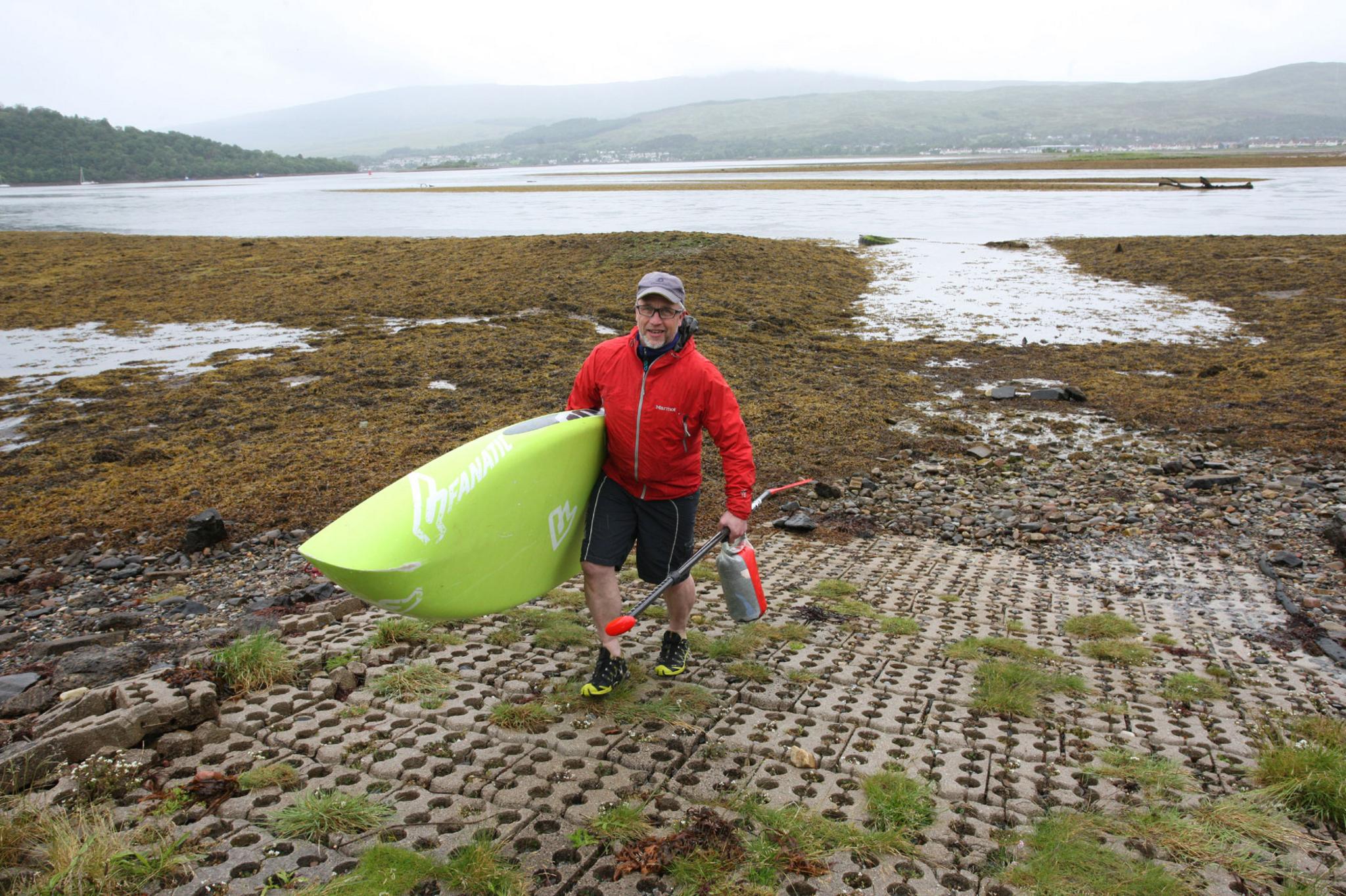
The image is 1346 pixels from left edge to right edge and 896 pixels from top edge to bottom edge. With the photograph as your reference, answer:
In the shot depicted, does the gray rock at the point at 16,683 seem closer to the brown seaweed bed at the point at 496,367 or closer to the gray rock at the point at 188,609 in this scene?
the gray rock at the point at 188,609

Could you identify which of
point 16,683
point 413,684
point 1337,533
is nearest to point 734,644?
point 413,684

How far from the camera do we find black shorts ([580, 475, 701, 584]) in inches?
178

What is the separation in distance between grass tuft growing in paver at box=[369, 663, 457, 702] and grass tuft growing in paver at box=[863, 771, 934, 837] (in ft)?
7.35

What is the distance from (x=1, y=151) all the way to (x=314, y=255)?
122 metres

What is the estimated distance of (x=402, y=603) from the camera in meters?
4.22

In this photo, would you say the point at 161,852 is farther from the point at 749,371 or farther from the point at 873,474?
the point at 749,371

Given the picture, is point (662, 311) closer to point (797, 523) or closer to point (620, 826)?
point (620, 826)

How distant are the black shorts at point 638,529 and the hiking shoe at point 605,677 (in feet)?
1.53

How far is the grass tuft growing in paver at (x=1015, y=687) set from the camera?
447 centimetres

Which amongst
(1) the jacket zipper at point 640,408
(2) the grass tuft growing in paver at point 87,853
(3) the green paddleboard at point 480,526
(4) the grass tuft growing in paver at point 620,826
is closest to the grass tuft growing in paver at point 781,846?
(4) the grass tuft growing in paver at point 620,826

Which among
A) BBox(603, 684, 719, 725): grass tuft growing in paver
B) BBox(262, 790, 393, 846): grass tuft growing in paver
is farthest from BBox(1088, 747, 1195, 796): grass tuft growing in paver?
BBox(262, 790, 393, 846): grass tuft growing in paver

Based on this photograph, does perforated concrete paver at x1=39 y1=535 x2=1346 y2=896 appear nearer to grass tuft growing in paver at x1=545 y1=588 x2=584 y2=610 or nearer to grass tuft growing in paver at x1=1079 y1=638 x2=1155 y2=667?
grass tuft growing in paver at x1=1079 y1=638 x2=1155 y2=667

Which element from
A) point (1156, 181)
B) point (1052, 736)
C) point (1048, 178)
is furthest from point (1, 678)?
point (1048, 178)

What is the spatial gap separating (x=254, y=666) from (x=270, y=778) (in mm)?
1099
